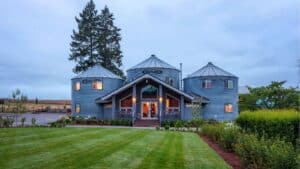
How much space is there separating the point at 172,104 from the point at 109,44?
26438 millimetres

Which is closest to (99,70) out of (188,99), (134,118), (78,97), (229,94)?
(78,97)

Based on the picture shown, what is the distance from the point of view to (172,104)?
126ft

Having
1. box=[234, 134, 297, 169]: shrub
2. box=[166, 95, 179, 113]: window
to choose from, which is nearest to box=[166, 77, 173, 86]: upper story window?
box=[166, 95, 179, 113]: window

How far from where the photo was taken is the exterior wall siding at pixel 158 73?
42094 mm

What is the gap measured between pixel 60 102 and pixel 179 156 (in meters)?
64.5

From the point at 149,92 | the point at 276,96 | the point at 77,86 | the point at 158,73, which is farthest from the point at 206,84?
the point at 77,86

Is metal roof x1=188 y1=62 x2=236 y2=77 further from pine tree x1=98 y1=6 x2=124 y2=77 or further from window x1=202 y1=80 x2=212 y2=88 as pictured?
pine tree x1=98 y1=6 x2=124 y2=77

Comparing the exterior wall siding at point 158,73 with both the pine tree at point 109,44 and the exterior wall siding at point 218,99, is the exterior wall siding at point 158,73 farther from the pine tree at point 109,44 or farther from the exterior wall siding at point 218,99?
the pine tree at point 109,44

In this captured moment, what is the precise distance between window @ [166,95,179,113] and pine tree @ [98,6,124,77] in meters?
23.4

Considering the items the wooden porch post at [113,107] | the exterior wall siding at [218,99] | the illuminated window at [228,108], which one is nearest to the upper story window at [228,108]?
the illuminated window at [228,108]

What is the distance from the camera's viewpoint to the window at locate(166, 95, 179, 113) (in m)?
38.0

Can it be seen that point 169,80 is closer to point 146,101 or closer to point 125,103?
point 146,101

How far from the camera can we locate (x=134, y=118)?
120 ft

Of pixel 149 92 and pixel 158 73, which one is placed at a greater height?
pixel 158 73
